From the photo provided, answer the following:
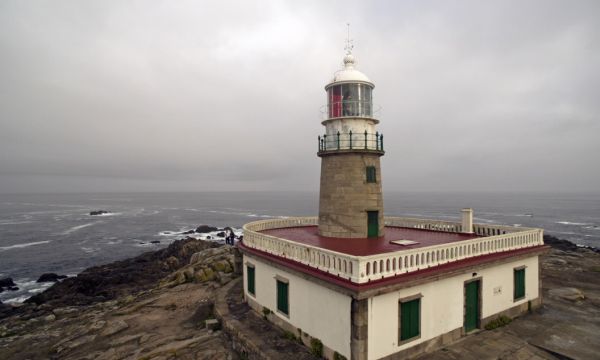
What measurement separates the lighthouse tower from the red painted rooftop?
0.91 metres

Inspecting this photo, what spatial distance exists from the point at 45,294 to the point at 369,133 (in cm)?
2977

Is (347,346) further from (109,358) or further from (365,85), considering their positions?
(365,85)

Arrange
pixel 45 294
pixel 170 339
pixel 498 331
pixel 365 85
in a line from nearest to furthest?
pixel 498 331 → pixel 170 339 → pixel 365 85 → pixel 45 294

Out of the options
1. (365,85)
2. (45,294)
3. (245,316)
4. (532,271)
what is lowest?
(45,294)

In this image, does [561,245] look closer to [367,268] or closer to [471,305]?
[471,305]

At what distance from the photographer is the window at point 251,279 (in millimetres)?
15789

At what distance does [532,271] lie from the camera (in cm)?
1520

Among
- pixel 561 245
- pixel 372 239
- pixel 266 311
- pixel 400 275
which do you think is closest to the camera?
pixel 400 275

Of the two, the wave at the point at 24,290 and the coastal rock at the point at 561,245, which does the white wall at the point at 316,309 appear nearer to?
the wave at the point at 24,290

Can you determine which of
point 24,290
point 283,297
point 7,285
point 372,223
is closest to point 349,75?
point 372,223

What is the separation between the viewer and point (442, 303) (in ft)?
39.0

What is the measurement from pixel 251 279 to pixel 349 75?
10943 mm

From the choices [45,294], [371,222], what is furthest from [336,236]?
[45,294]

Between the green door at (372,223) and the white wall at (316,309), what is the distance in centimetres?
584
